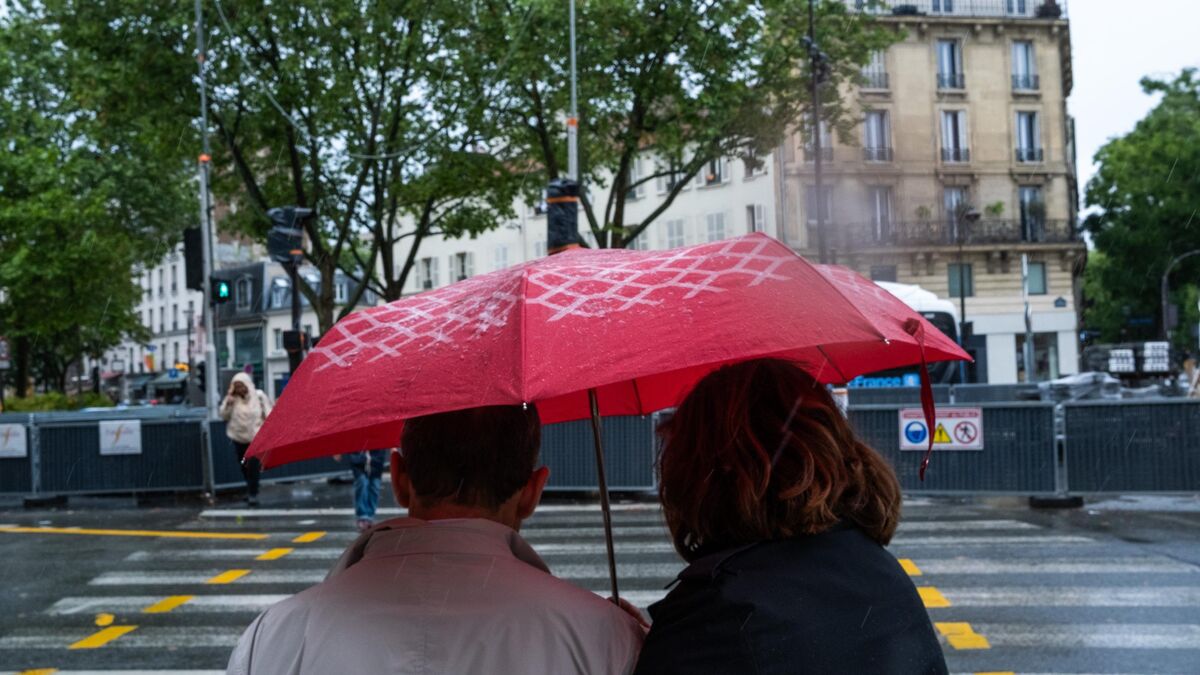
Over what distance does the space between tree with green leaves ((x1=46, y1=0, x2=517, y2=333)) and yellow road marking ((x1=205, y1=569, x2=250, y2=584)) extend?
14063mm

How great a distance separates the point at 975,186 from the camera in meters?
50.8

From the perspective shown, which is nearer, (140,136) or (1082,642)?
(1082,642)

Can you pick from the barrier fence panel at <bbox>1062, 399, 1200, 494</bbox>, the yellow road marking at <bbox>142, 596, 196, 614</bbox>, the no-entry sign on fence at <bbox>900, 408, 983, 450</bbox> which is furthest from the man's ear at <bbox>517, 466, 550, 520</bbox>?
the barrier fence panel at <bbox>1062, 399, 1200, 494</bbox>

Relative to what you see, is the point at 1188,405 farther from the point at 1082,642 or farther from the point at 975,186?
the point at 975,186

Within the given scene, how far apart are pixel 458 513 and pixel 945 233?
49.6 m

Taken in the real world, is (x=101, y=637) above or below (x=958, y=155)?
below

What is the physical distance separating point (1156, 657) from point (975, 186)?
46.8m

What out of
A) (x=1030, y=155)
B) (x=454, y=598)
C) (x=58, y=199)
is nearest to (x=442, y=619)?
(x=454, y=598)

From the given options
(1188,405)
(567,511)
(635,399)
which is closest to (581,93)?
(567,511)

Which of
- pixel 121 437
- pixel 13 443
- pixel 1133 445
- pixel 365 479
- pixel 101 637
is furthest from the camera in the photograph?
pixel 13 443

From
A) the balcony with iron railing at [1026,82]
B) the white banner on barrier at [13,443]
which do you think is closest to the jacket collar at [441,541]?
the white banner on barrier at [13,443]

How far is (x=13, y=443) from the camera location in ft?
58.5

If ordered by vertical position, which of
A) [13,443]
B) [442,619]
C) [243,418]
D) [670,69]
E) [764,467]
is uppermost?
[670,69]

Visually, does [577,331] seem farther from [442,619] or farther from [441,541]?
[442,619]
